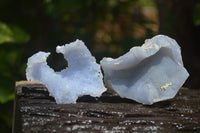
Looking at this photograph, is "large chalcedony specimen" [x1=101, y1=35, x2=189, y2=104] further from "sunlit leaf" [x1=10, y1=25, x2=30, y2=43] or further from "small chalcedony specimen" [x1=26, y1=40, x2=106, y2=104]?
"sunlit leaf" [x1=10, y1=25, x2=30, y2=43]

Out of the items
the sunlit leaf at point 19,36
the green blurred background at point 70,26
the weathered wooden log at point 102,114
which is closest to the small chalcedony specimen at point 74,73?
the weathered wooden log at point 102,114

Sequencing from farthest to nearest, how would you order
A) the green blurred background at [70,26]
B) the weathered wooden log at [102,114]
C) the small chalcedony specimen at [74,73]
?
the green blurred background at [70,26] → the small chalcedony specimen at [74,73] → the weathered wooden log at [102,114]

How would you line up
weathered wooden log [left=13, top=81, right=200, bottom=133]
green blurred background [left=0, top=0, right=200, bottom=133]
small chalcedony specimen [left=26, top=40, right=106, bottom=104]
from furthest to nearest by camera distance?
green blurred background [left=0, top=0, right=200, bottom=133]
small chalcedony specimen [left=26, top=40, right=106, bottom=104]
weathered wooden log [left=13, top=81, right=200, bottom=133]

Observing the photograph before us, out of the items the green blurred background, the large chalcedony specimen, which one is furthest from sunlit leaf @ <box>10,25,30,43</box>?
the large chalcedony specimen

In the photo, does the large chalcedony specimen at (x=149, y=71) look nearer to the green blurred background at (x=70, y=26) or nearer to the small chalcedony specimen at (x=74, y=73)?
the small chalcedony specimen at (x=74, y=73)

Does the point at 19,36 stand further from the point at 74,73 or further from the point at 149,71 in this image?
the point at 149,71

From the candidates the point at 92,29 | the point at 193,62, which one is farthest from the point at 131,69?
the point at 92,29

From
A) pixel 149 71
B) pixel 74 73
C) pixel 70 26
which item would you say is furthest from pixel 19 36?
pixel 149 71
